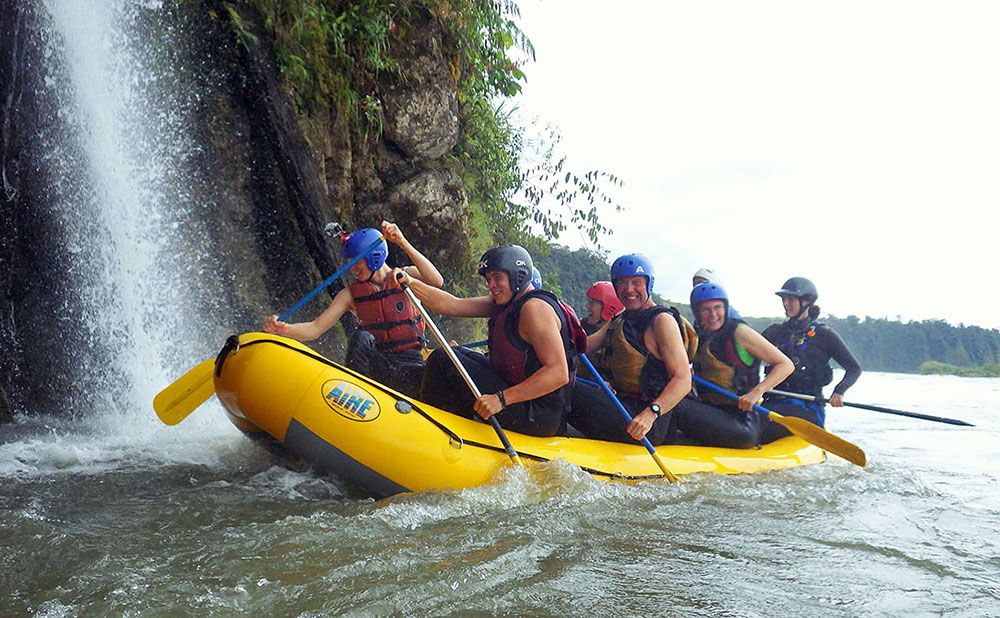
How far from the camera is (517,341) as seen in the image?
450cm

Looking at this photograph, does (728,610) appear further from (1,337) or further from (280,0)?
(280,0)

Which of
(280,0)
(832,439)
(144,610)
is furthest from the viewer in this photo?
(280,0)

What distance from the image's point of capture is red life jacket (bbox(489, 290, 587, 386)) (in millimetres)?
4469

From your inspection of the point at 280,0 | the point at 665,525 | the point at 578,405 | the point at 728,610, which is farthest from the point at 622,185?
the point at 728,610

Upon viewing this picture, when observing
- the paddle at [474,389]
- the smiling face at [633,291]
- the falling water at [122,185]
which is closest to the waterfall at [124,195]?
the falling water at [122,185]

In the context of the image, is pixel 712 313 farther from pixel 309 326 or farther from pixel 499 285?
pixel 309 326

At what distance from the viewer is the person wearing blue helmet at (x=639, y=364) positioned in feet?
16.1

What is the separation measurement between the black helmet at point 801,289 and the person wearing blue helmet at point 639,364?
84.9 inches

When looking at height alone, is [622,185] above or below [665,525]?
above

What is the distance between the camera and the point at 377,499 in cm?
407

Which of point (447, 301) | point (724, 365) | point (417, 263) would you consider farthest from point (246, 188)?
point (724, 365)

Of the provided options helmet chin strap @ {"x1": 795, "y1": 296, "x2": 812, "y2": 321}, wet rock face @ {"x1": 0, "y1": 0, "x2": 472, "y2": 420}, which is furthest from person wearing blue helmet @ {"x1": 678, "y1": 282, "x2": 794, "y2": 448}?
wet rock face @ {"x1": 0, "y1": 0, "x2": 472, "y2": 420}

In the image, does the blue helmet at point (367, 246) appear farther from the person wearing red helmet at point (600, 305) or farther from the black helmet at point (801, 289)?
the black helmet at point (801, 289)

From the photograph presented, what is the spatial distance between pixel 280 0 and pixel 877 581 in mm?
7719
